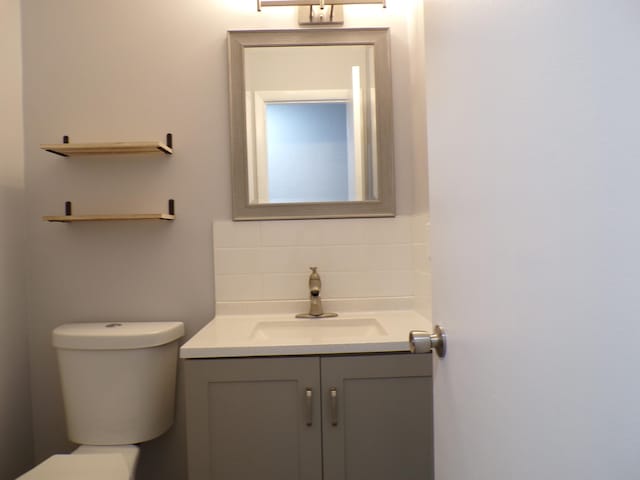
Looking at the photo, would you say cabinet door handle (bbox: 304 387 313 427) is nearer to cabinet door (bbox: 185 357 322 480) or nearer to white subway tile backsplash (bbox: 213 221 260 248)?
cabinet door (bbox: 185 357 322 480)

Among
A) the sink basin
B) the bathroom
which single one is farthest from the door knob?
the bathroom

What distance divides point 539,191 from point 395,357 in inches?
39.6

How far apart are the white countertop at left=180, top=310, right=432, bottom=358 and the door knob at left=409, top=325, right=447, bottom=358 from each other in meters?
0.57

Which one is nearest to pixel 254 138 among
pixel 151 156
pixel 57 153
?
pixel 151 156

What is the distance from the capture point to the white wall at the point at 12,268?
1675mm

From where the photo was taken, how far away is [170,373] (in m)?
1.70

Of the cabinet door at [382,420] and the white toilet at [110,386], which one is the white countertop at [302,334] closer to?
the cabinet door at [382,420]

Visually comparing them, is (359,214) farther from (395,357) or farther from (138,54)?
(138,54)

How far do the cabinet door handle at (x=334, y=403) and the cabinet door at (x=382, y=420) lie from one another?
0.01m

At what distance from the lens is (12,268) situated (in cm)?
173

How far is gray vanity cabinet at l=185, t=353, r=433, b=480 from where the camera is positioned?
4.47ft

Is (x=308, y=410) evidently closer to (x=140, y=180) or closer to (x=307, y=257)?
(x=307, y=257)

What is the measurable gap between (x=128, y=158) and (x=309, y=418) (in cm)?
118

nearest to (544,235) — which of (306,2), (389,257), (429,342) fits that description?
(429,342)
